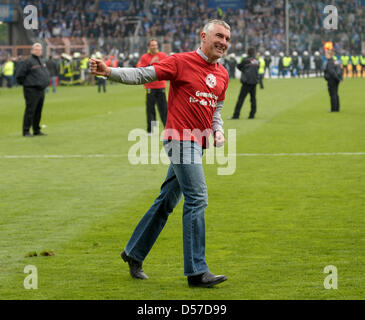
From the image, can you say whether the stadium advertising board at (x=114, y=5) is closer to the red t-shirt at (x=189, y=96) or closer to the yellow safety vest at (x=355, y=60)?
the yellow safety vest at (x=355, y=60)

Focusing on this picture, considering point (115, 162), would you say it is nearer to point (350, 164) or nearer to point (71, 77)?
point (350, 164)

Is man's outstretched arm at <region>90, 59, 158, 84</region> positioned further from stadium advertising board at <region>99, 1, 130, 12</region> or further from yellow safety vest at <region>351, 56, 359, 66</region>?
stadium advertising board at <region>99, 1, 130, 12</region>

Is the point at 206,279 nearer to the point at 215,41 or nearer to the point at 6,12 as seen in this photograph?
the point at 215,41

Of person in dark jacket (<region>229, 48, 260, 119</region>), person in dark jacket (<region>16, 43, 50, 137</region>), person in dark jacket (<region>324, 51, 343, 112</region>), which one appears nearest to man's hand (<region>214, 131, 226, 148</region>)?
→ person in dark jacket (<region>16, 43, 50, 137</region>)

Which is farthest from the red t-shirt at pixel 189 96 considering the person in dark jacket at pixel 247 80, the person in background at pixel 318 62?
→ the person in background at pixel 318 62

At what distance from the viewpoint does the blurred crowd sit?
65.7 meters

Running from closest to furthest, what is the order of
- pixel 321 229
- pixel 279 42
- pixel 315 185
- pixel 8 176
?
1. pixel 321 229
2. pixel 315 185
3. pixel 8 176
4. pixel 279 42

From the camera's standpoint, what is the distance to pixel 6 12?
5803cm

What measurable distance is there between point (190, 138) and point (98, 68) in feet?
3.34

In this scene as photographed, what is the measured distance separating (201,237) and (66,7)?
6452 centimetres

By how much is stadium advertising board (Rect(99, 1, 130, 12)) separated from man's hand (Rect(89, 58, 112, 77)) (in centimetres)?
6378

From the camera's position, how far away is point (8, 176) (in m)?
13.2
